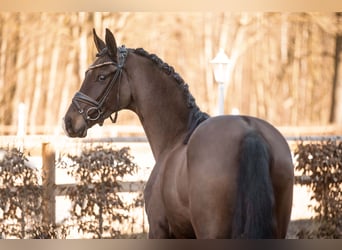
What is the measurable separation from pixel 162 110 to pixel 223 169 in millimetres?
1141

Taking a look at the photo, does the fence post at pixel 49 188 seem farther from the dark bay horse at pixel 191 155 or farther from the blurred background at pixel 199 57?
the blurred background at pixel 199 57

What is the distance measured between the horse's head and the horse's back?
1096mm

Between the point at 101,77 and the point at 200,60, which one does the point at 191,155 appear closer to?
the point at 101,77

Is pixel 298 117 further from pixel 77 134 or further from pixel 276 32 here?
pixel 77 134

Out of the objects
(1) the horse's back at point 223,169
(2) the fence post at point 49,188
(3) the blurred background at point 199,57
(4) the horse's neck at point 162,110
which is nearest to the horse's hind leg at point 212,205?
(1) the horse's back at point 223,169

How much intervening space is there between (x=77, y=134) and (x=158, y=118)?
51 cm

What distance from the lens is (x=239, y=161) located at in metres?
2.82

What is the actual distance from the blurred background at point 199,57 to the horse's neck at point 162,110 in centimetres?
880

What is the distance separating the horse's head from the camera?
3.93m

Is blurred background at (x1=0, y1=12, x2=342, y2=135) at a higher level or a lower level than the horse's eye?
higher

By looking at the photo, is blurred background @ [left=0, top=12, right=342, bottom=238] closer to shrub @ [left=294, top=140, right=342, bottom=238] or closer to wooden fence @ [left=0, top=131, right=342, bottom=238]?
wooden fence @ [left=0, top=131, right=342, bottom=238]

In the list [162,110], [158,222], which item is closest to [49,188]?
[162,110]

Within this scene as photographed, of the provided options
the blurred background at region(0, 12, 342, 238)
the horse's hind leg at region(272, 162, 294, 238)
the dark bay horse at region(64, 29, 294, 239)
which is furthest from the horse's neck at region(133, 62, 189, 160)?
the blurred background at region(0, 12, 342, 238)

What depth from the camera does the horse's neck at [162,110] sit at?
12.7ft
